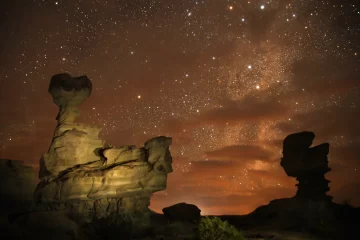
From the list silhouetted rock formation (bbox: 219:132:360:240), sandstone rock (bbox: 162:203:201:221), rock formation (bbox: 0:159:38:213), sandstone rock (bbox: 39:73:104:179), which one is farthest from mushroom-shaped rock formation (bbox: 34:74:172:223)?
silhouetted rock formation (bbox: 219:132:360:240)

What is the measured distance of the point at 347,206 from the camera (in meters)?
37.9

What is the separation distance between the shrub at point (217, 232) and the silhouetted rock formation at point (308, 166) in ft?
64.5

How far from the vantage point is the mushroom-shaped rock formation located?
81.1 ft

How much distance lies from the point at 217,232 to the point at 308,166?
68.6ft

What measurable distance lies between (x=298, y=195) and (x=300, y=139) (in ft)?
23.3

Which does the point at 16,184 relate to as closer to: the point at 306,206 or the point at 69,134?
the point at 69,134

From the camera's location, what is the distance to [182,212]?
40469 mm

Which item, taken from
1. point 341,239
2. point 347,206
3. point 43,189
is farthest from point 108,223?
point 347,206

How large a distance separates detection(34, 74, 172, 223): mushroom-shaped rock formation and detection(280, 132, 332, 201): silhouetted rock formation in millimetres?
19243

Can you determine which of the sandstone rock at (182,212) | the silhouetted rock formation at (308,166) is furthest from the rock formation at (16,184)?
the silhouetted rock formation at (308,166)

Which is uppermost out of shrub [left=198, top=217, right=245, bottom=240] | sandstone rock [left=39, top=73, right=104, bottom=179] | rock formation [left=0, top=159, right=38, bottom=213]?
sandstone rock [left=39, top=73, right=104, bottom=179]

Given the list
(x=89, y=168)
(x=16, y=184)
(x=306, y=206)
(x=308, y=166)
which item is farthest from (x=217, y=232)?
(x=16, y=184)

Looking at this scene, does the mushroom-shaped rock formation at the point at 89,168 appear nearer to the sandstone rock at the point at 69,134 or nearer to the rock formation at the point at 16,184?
the sandstone rock at the point at 69,134

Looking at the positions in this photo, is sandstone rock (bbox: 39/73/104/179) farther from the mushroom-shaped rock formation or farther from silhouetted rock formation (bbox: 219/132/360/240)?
silhouetted rock formation (bbox: 219/132/360/240)
